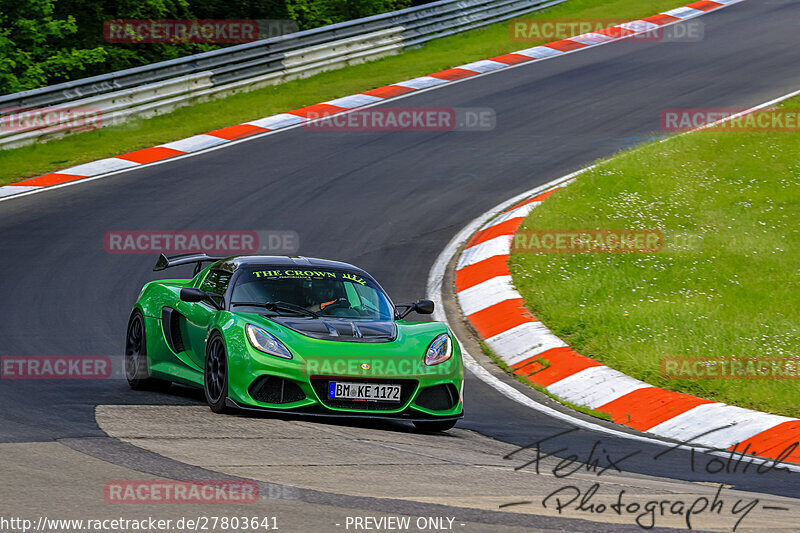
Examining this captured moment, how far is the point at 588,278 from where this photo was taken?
11484mm

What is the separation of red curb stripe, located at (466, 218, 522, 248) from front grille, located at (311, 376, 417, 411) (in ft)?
19.5

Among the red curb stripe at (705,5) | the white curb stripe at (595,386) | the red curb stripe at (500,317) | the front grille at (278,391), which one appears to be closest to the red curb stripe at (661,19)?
the red curb stripe at (705,5)

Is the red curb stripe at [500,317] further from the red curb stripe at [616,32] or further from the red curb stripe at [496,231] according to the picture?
the red curb stripe at [616,32]

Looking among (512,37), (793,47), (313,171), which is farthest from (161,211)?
(793,47)

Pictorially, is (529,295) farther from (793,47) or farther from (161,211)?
(793,47)

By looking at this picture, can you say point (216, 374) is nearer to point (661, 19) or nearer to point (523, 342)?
point (523, 342)

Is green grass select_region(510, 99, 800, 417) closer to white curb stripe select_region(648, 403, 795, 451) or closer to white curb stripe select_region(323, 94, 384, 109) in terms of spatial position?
white curb stripe select_region(648, 403, 795, 451)

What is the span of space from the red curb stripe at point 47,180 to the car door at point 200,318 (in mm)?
7727

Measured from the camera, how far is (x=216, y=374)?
7.66 meters

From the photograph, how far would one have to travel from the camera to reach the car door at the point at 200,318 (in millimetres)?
8281

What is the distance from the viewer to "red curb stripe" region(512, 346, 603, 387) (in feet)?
31.0

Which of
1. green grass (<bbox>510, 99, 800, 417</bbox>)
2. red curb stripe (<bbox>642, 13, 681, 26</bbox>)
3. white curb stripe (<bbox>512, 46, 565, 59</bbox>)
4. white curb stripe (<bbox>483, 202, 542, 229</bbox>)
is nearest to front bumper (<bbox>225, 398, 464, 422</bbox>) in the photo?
green grass (<bbox>510, 99, 800, 417</bbox>)

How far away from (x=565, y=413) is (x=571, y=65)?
15545mm

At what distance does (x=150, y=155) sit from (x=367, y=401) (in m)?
10.9
